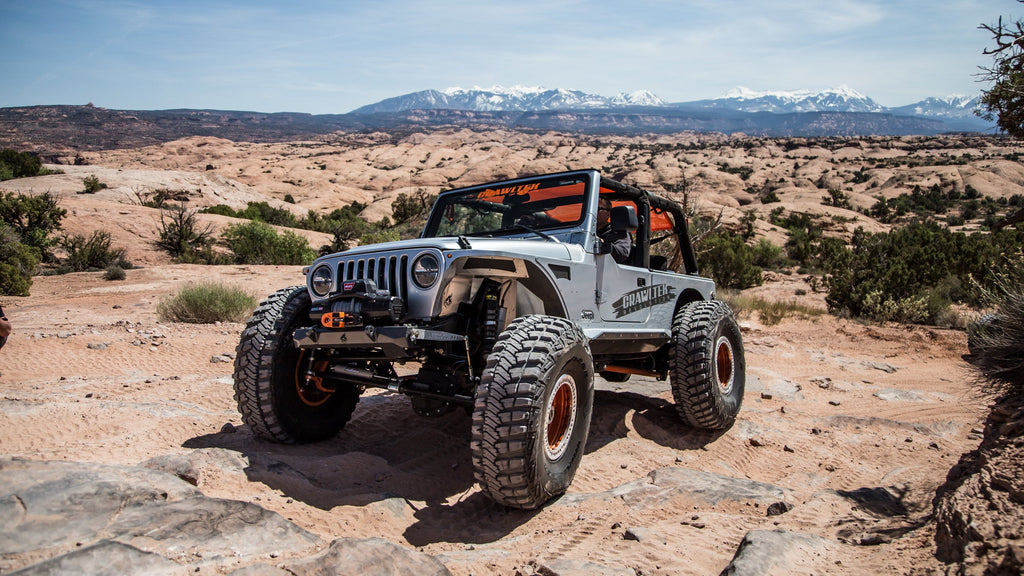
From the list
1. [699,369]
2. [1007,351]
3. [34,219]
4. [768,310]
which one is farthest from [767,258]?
[34,219]

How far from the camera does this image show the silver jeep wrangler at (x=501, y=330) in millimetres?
3434

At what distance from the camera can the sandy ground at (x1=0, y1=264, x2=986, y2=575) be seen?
324 cm

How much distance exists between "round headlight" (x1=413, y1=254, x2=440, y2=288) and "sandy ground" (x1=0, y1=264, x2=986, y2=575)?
1352 millimetres

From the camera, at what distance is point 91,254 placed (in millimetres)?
16109

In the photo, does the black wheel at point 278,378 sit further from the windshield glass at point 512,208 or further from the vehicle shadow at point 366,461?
the windshield glass at point 512,208

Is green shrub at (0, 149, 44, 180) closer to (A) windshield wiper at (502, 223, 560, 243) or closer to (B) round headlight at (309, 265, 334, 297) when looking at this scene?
(B) round headlight at (309, 265, 334, 297)

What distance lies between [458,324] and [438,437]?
1.58m

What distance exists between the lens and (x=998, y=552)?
7.61 feet

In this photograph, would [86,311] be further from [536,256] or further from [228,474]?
[536,256]

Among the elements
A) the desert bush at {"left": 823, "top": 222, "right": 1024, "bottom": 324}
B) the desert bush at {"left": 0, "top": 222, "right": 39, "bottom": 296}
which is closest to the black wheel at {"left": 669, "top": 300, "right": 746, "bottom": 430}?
the desert bush at {"left": 823, "top": 222, "right": 1024, "bottom": 324}

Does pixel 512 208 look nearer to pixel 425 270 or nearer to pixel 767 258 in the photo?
pixel 425 270

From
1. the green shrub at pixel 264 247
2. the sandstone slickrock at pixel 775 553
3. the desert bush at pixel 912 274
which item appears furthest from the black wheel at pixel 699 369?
the green shrub at pixel 264 247

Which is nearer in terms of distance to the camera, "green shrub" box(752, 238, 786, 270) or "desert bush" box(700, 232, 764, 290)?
"desert bush" box(700, 232, 764, 290)

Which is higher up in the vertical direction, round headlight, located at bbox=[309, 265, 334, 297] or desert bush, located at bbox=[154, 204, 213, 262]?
round headlight, located at bbox=[309, 265, 334, 297]
